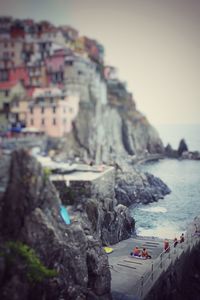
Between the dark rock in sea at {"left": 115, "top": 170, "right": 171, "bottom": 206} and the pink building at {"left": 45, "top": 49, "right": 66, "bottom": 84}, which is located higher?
the pink building at {"left": 45, "top": 49, "right": 66, "bottom": 84}

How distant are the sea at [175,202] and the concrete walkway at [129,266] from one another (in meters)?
0.51

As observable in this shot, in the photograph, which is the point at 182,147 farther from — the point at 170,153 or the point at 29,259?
the point at 29,259

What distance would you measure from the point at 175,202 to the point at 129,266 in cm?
330

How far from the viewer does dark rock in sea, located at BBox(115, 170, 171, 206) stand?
13.4 metres

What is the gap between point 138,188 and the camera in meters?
15.5

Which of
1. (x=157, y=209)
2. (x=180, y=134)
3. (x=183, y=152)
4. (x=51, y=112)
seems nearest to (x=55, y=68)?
(x=51, y=112)

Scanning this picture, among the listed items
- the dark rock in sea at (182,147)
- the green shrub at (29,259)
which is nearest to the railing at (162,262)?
the green shrub at (29,259)

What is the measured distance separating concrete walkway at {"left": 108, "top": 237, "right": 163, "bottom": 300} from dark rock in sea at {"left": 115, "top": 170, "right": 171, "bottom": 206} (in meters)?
1.78

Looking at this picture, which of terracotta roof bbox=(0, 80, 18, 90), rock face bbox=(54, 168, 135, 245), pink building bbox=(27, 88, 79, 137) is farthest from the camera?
rock face bbox=(54, 168, 135, 245)

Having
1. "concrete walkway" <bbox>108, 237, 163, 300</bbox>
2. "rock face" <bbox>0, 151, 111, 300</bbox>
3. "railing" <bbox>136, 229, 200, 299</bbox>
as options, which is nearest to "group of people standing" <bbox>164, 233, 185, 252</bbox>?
"railing" <bbox>136, 229, 200, 299</bbox>

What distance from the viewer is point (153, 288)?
9.63 m

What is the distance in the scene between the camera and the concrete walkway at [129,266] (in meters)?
9.23

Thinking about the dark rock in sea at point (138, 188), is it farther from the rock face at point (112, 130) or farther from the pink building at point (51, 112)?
the pink building at point (51, 112)

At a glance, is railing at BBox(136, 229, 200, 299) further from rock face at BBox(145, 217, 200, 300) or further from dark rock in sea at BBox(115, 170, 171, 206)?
dark rock in sea at BBox(115, 170, 171, 206)
